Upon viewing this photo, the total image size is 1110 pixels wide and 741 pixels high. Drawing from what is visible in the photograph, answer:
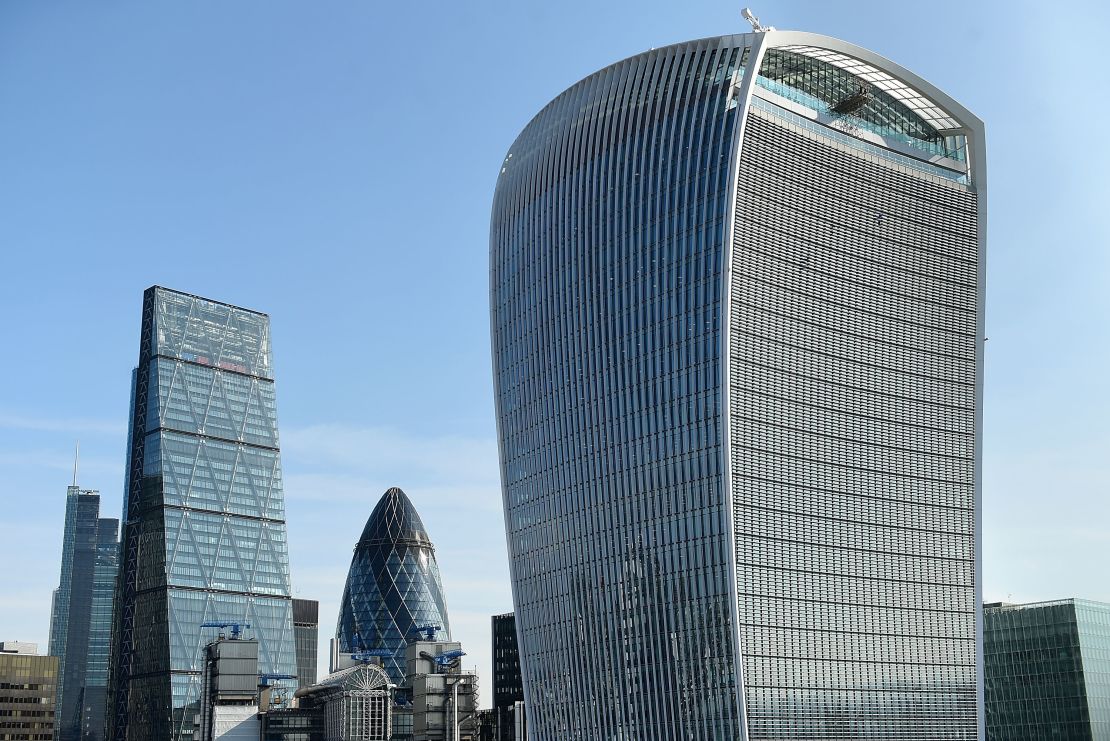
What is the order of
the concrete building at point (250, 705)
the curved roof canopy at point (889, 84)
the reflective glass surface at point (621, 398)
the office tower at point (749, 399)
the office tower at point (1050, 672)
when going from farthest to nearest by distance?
1. the concrete building at point (250, 705)
2. the office tower at point (1050, 672)
3. the curved roof canopy at point (889, 84)
4. the reflective glass surface at point (621, 398)
5. the office tower at point (749, 399)

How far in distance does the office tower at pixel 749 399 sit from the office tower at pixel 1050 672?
40.9 meters

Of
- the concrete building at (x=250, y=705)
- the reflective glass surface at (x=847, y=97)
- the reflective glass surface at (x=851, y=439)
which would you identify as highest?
the reflective glass surface at (x=847, y=97)

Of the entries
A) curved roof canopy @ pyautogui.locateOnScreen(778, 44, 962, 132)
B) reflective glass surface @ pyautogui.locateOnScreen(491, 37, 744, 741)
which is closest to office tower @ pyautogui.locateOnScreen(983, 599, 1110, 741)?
reflective glass surface @ pyautogui.locateOnScreen(491, 37, 744, 741)

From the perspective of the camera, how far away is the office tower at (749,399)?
124m

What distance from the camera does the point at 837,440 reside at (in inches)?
5221

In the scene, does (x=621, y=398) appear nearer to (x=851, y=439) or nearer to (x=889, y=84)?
(x=851, y=439)

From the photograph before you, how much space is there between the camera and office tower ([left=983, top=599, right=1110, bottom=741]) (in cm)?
16950

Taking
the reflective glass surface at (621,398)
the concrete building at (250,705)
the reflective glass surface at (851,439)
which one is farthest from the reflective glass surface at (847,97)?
the concrete building at (250,705)

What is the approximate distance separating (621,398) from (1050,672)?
80561 millimetres

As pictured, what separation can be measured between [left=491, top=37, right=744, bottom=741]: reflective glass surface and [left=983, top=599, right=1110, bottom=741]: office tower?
61343 millimetres

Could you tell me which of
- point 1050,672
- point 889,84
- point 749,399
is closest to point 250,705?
point 749,399

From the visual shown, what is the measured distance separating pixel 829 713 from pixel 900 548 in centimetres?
1987

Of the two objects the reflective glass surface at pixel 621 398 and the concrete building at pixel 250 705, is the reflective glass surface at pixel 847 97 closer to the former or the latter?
the reflective glass surface at pixel 621 398

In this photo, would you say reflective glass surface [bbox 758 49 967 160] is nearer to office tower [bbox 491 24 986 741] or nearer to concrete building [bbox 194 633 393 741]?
office tower [bbox 491 24 986 741]
